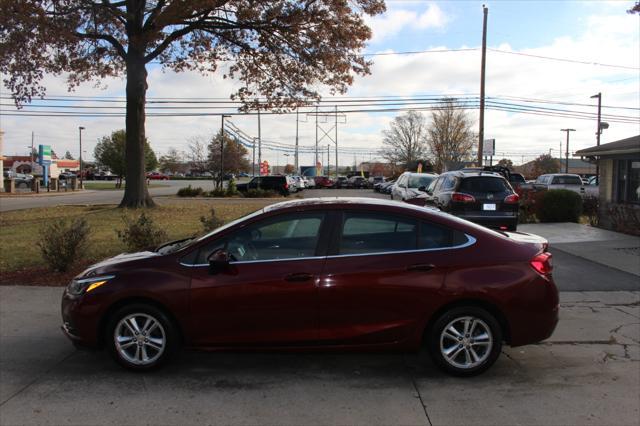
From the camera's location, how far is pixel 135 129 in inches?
794

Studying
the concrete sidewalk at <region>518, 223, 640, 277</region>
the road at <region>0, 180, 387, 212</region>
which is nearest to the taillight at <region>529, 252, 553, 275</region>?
the concrete sidewalk at <region>518, 223, 640, 277</region>

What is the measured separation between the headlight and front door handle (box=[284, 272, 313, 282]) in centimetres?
157

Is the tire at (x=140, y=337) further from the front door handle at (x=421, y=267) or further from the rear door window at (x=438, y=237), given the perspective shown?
the rear door window at (x=438, y=237)

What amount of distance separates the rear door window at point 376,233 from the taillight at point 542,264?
3.50 feet

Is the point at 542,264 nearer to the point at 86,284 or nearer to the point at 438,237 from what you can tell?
the point at 438,237

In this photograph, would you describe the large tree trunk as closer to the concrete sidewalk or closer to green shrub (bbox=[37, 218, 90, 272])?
green shrub (bbox=[37, 218, 90, 272])

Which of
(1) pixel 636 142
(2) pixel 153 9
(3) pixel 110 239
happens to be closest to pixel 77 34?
(2) pixel 153 9

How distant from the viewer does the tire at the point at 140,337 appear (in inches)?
174

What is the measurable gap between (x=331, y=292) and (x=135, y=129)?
17974mm

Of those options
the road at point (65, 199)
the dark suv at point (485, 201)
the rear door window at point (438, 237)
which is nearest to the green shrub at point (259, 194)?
the road at point (65, 199)

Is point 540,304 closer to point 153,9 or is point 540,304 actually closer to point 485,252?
point 485,252

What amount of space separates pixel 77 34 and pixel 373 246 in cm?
1795

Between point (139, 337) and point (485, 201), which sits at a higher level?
point (485, 201)

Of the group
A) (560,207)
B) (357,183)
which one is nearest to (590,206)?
(560,207)
